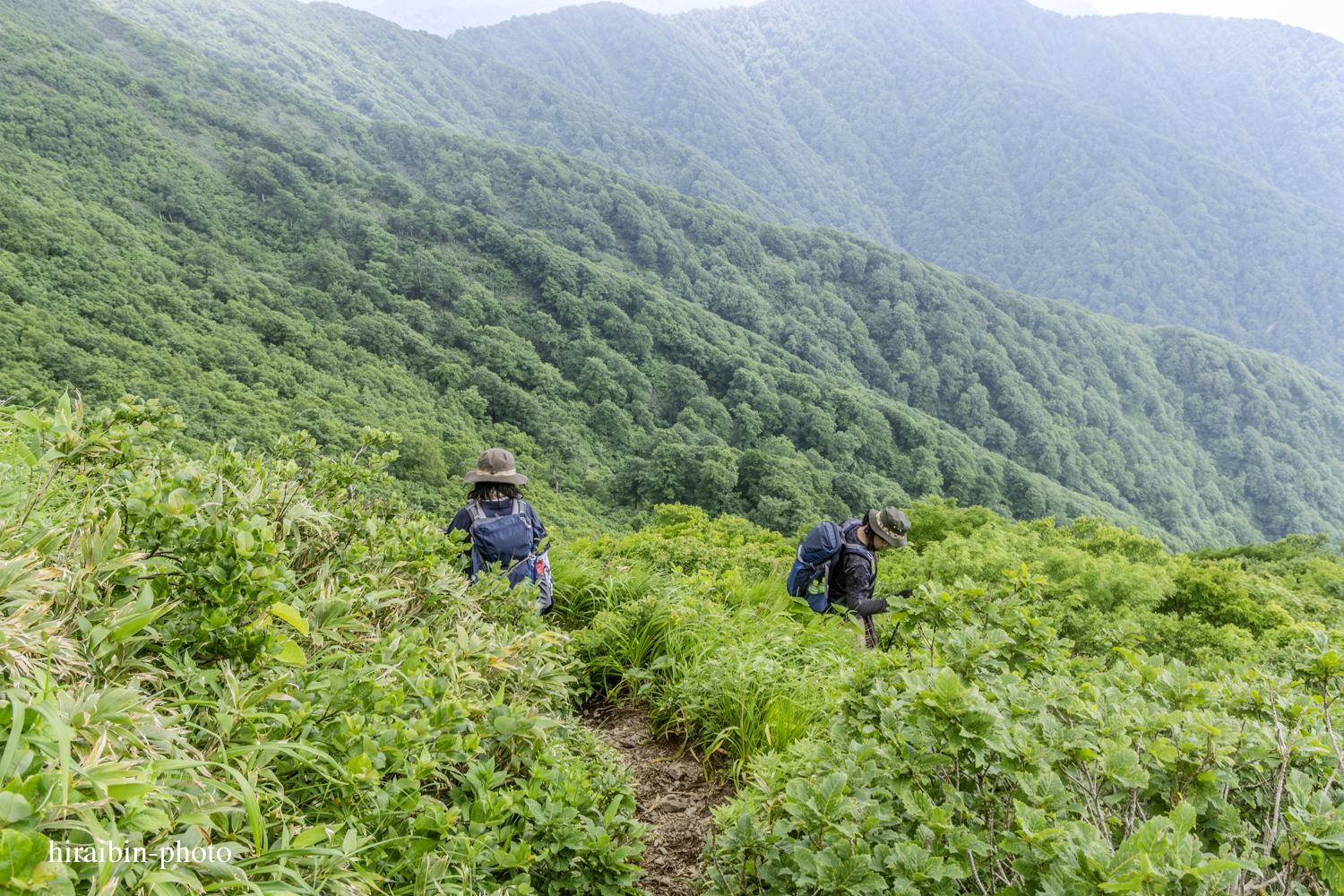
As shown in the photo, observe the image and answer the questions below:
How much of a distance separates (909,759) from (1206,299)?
8442 inches

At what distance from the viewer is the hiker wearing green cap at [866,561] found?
4.62 m

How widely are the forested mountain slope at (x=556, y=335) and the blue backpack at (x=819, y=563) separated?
132 feet

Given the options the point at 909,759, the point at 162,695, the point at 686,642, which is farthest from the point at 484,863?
the point at 686,642

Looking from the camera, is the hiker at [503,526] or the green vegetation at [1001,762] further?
the hiker at [503,526]

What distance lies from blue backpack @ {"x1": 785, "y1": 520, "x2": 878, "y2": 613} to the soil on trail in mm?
1793

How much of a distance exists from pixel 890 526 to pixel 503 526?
281 cm

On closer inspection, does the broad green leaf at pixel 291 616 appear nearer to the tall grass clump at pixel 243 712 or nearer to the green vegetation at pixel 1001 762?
the tall grass clump at pixel 243 712

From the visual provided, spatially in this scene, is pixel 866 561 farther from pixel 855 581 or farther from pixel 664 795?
pixel 664 795

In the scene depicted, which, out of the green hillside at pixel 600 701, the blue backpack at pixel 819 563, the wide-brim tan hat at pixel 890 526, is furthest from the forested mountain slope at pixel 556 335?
the wide-brim tan hat at pixel 890 526

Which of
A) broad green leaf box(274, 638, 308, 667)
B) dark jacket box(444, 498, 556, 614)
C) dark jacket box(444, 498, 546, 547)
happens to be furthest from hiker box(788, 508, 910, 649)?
broad green leaf box(274, 638, 308, 667)

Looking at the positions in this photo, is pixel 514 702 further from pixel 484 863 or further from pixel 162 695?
pixel 162 695

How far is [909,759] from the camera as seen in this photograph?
1.66 metres

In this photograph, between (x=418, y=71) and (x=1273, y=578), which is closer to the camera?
(x=1273, y=578)

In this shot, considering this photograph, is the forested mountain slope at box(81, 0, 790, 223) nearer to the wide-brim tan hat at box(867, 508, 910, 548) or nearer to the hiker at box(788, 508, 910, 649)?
the hiker at box(788, 508, 910, 649)
